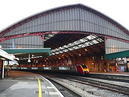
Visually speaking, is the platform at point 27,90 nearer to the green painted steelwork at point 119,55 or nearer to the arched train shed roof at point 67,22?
the green painted steelwork at point 119,55

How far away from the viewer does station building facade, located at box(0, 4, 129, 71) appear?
59.9 meters

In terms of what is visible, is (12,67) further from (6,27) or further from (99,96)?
(99,96)

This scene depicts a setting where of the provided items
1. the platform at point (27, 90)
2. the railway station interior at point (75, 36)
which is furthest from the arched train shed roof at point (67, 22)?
the platform at point (27, 90)

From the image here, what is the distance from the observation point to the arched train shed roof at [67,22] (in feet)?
200

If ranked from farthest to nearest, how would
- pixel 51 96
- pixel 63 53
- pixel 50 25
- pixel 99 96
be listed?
pixel 63 53 → pixel 50 25 → pixel 99 96 → pixel 51 96

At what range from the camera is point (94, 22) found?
65.8m

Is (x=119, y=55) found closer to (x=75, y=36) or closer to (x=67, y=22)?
(x=75, y=36)

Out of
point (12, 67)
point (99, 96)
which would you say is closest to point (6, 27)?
point (12, 67)

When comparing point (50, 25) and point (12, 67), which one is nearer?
point (50, 25)

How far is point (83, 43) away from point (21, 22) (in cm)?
2167

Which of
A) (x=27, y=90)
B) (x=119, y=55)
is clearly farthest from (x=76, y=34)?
(x=27, y=90)

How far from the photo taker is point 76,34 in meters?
62.2

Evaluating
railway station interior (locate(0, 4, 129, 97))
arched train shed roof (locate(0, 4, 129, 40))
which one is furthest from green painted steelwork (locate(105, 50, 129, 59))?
arched train shed roof (locate(0, 4, 129, 40))

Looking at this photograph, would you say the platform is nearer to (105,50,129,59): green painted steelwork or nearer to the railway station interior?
the railway station interior
